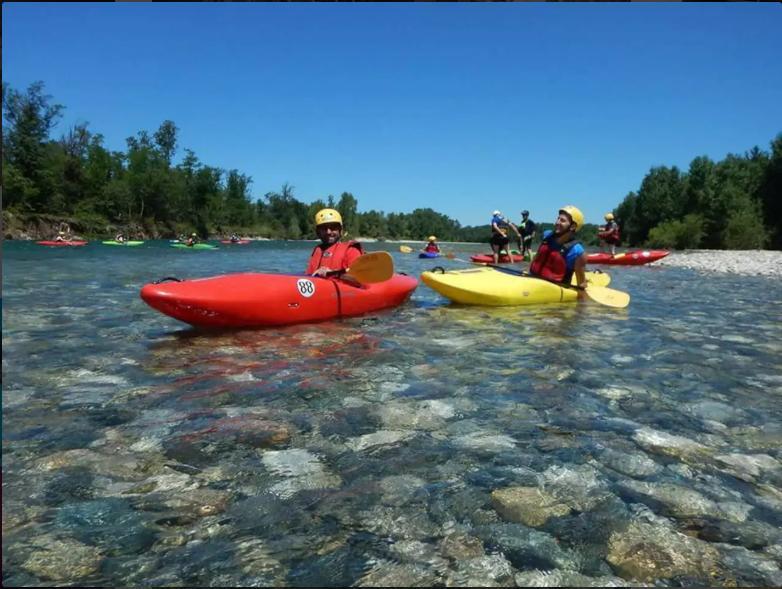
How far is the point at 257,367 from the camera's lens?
5.41 m

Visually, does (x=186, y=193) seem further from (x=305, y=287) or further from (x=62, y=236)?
(x=305, y=287)

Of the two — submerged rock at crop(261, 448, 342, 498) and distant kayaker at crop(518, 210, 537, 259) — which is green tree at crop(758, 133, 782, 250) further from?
submerged rock at crop(261, 448, 342, 498)

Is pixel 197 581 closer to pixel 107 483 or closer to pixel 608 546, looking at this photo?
pixel 107 483

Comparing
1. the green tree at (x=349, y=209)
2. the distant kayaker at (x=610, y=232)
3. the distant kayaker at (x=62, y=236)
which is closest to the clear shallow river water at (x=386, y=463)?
the distant kayaker at (x=610, y=232)

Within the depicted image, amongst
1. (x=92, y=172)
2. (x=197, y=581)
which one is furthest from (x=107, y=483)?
(x=92, y=172)

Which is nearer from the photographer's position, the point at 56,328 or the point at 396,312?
the point at 56,328

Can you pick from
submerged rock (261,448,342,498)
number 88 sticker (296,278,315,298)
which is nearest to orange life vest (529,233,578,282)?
number 88 sticker (296,278,315,298)

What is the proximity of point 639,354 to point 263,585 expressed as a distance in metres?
5.50

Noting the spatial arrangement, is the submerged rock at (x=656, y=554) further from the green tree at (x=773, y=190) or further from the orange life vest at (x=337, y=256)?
the green tree at (x=773, y=190)

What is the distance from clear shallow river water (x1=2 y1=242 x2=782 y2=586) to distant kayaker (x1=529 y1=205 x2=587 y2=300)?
3869 millimetres

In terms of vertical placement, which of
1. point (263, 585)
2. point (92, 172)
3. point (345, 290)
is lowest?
point (263, 585)

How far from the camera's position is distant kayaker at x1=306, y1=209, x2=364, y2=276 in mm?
9070

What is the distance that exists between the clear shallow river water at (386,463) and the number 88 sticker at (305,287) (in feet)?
4.49

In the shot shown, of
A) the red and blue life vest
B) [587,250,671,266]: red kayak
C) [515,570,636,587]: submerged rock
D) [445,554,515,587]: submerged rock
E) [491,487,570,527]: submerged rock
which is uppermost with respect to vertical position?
the red and blue life vest
